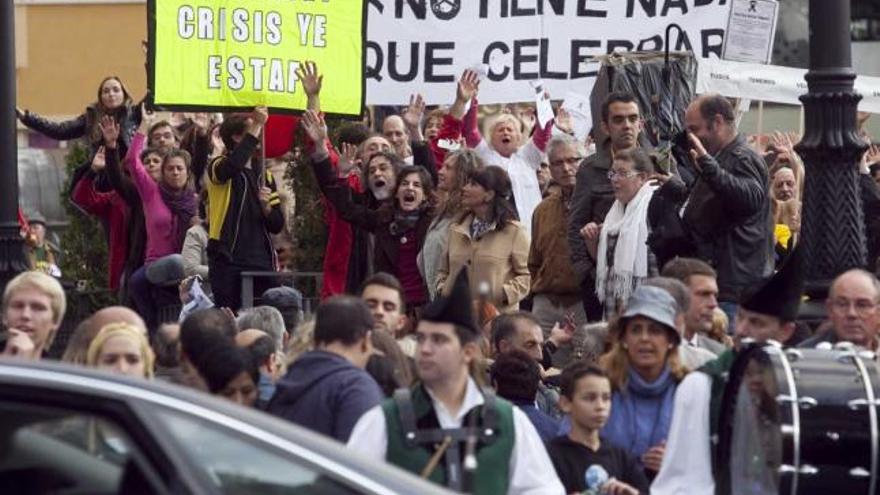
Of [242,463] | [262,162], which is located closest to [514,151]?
[262,162]

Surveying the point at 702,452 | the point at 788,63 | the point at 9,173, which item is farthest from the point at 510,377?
the point at 788,63

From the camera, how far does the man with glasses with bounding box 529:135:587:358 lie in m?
13.6

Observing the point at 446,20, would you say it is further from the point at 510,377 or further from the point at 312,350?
the point at 312,350

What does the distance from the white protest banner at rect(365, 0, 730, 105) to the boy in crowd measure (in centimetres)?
686

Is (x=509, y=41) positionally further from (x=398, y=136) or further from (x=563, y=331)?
(x=563, y=331)

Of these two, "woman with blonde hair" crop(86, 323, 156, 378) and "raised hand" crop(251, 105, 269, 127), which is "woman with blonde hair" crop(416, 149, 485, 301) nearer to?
"raised hand" crop(251, 105, 269, 127)

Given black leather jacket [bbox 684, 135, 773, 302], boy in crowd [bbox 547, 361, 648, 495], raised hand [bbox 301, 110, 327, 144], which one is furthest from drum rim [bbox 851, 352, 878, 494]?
raised hand [bbox 301, 110, 327, 144]

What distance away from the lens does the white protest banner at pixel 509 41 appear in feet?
53.3

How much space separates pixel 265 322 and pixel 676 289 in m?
2.36

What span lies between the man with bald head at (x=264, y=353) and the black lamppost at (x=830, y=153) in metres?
2.51

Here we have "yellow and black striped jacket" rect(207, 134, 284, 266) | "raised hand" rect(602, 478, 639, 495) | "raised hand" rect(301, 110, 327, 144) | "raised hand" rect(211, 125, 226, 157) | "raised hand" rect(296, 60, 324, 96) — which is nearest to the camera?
"raised hand" rect(602, 478, 639, 495)

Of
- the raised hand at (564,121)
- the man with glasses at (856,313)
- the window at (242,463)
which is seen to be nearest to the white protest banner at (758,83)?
the raised hand at (564,121)

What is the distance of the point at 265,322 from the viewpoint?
1164cm

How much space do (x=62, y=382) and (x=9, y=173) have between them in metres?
8.96
